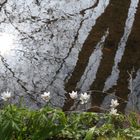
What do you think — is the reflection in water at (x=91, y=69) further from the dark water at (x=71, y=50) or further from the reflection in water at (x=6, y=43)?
the reflection in water at (x=6, y=43)

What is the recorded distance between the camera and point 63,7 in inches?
315

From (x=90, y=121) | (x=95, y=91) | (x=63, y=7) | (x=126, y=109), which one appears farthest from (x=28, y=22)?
(x=90, y=121)

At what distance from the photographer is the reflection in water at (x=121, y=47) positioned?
588cm

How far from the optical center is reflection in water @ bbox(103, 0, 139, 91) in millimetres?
5882

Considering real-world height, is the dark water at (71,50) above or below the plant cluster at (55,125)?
above

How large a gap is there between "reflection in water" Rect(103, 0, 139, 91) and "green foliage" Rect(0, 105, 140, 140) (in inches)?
50.2

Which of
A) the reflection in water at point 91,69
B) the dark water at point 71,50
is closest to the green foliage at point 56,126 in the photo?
the dark water at point 71,50

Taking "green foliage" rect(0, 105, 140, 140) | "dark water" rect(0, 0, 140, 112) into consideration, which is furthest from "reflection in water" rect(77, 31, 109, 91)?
"green foliage" rect(0, 105, 140, 140)

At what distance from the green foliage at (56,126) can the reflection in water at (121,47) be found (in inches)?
50.2

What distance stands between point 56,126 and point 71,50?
2741 millimetres

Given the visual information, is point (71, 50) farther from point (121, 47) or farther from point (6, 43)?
point (6, 43)

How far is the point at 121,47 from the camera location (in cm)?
682

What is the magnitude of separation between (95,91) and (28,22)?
2.25m

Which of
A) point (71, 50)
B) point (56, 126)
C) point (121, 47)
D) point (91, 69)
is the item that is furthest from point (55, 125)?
point (121, 47)
